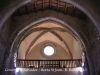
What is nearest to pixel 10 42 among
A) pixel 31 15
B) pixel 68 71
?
pixel 31 15

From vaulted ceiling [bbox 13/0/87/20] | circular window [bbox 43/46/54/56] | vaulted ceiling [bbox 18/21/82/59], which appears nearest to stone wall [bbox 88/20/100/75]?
vaulted ceiling [bbox 13/0/87/20]

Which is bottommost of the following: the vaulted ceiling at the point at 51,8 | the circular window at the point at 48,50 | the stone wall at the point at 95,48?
the stone wall at the point at 95,48

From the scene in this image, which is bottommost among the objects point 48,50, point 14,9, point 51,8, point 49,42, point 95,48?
point 95,48

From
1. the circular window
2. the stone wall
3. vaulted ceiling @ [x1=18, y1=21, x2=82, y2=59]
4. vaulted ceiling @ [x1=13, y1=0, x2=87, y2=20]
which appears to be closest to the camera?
the stone wall

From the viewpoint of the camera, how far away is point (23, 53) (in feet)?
58.1

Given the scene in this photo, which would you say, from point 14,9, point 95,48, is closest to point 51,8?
point 14,9

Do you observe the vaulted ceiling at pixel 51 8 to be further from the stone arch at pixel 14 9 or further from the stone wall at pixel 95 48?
the stone arch at pixel 14 9

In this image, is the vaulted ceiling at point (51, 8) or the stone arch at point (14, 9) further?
the vaulted ceiling at point (51, 8)

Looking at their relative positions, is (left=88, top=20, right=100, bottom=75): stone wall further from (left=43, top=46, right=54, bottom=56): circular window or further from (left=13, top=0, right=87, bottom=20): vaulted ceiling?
(left=43, top=46, right=54, bottom=56): circular window

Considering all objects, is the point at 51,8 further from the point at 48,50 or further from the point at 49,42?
the point at 48,50

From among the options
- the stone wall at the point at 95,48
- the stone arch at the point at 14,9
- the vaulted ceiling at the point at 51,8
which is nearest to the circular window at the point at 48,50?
the vaulted ceiling at the point at 51,8

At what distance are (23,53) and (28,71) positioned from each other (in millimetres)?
4788

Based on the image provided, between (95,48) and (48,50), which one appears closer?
(95,48)

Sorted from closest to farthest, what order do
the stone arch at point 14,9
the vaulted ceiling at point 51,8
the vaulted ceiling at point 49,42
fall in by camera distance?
the stone arch at point 14,9 < the vaulted ceiling at point 51,8 < the vaulted ceiling at point 49,42
